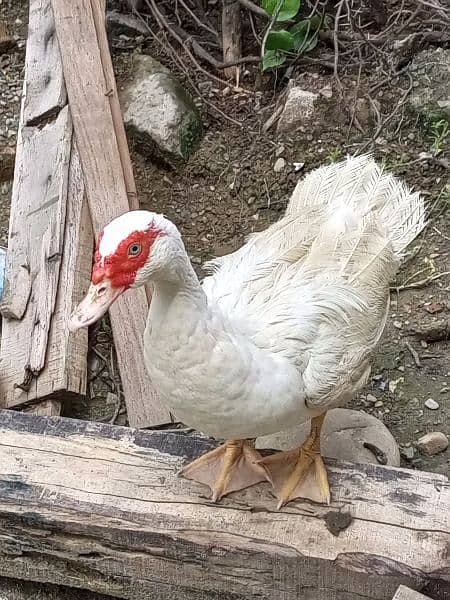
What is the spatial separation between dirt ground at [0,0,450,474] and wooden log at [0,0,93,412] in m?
0.48

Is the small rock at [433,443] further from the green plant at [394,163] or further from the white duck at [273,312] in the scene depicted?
the green plant at [394,163]

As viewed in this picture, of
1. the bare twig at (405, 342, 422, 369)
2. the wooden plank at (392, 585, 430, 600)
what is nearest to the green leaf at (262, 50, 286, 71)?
the bare twig at (405, 342, 422, 369)

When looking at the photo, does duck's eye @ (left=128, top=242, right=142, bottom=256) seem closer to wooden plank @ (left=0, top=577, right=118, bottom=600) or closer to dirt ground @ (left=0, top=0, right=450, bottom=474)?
wooden plank @ (left=0, top=577, right=118, bottom=600)

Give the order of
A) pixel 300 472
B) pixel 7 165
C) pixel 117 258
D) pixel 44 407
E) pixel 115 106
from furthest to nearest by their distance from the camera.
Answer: pixel 7 165 < pixel 115 106 < pixel 44 407 < pixel 300 472 < pixel 117 258

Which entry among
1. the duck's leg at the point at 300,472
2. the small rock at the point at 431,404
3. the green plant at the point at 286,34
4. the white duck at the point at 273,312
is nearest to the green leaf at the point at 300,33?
the green plant at the point at 286,34

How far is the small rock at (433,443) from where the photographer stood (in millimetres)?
2707

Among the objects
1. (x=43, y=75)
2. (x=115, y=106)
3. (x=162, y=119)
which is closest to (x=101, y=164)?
(x=115, y=106)

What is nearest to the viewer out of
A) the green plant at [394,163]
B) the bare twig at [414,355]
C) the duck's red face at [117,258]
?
the duck's red face at [117,258]

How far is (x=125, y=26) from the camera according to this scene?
13.8 feet

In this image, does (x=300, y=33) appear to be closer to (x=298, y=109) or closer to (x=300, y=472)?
(x=298, y=109)

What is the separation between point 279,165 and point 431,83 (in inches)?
27.9

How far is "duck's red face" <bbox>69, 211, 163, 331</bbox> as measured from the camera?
4.99ft

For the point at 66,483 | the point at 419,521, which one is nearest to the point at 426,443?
the point at 419,521

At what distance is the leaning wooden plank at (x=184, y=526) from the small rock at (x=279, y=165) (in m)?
1.70
